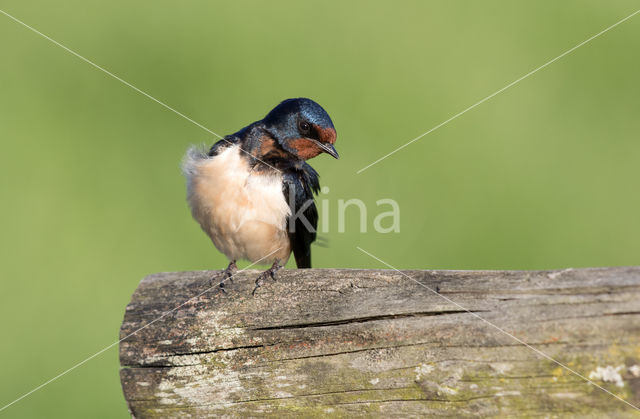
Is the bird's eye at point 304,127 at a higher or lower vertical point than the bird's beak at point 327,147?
higher

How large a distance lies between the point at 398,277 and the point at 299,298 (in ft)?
1.25

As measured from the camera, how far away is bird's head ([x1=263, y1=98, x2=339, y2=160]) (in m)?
3.83

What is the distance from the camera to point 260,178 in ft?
12.6

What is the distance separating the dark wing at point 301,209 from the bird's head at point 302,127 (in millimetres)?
202

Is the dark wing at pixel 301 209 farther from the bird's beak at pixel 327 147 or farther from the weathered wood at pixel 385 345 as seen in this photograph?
the weathered wood at pixel 385 345

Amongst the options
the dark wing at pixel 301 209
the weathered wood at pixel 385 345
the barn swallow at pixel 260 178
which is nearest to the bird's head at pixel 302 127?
the barn swallow at pixel 260 178

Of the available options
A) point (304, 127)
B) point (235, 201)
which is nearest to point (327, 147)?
point (304, 127)

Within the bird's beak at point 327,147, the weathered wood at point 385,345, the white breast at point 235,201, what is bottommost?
the weathered wood at point 385,345

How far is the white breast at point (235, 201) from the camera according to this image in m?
3.81

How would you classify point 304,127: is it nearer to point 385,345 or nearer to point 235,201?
point 235,201

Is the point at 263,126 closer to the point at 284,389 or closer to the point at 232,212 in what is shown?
the point at 232,212

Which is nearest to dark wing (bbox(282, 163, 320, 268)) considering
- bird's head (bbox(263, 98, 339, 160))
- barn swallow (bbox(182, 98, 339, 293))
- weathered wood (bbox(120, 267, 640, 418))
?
barn swallow (bbox(182, 98, 339, 293))

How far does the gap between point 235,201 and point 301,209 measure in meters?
0.45

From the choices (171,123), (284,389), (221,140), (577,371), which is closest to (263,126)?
(221,140)
